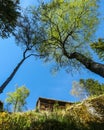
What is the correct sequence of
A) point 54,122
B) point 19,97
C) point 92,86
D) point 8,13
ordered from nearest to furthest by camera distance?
point 54,122, point 8,13, point 92,86, point 19,97

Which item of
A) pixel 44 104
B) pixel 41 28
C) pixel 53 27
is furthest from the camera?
pixel 44 104

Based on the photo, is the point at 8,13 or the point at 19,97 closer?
the point at 8,13

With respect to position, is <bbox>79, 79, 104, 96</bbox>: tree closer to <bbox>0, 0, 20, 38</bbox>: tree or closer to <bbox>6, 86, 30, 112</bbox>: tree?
<bbox>6, 86, 30, 112</bbox>: tree

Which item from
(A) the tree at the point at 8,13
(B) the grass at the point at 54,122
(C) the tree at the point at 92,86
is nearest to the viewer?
(B) the grass at the point at 54,122

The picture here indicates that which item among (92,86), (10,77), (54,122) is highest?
(92,86)

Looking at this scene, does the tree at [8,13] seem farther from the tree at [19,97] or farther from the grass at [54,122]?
the tree at [19,97]

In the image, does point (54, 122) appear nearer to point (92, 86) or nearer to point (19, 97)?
point (92, 86)

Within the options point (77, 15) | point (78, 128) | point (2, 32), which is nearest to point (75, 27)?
point (77, 15)

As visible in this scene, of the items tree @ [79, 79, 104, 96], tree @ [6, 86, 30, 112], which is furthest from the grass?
tree @ [6, 86, 30, 112]

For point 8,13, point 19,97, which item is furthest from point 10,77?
point 19,97

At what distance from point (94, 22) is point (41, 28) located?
7.02 m

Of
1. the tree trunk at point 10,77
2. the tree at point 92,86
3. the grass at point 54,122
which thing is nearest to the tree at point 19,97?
the tree at point 92,86

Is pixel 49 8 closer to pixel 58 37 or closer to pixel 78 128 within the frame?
Answer: pixel 58 37

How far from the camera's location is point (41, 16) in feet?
106
